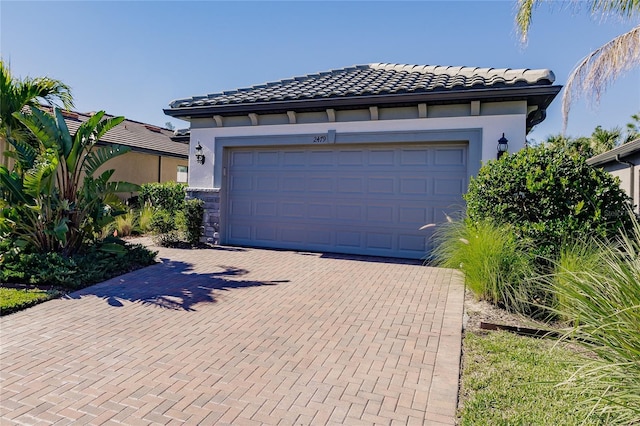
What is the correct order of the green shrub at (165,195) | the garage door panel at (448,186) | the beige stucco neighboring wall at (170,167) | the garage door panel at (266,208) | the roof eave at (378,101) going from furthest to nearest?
1. the beige stucco neighboring wall at (170,167)
2. the green shrub at (165,195)
3. the garage door panel at (266,208)
4. the garage door panel at (448,186)
5. the roof eave at (378,101)

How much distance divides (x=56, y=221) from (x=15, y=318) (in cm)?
255

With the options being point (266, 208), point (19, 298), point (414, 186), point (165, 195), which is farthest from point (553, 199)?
point (165, 195)

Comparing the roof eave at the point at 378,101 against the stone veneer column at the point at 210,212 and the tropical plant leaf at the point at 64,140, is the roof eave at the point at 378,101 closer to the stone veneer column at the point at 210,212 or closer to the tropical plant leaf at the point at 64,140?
the stone veneer column at the point at 210,212

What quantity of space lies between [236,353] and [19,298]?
3605 mm

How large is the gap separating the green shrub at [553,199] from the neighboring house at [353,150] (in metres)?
2.42

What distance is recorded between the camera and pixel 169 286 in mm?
6078

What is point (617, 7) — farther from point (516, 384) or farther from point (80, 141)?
point (80, 141)

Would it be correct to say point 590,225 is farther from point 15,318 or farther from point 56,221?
point 56,221

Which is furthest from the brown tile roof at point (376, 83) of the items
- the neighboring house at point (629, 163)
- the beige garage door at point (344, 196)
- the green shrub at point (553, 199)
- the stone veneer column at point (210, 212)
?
the neighboring house at point (629, 163)

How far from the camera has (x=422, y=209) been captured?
335 inches

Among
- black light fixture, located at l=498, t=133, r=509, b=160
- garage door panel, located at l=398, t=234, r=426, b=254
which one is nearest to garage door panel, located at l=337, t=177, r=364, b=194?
garage door panel, located at l=398, t=234, r=426, b=254

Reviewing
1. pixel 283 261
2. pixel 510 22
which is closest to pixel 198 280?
pixel 283 261

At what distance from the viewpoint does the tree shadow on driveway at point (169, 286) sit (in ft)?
17.6

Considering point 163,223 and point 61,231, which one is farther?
Answer: point 163,223
